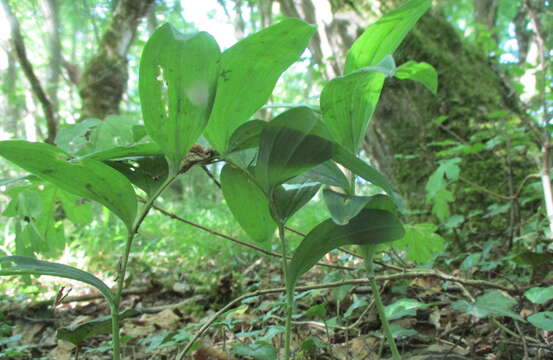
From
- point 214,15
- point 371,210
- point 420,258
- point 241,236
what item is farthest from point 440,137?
point 214,15

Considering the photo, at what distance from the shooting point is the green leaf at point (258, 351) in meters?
0.80

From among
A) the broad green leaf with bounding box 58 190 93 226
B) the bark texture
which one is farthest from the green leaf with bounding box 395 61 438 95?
the bark texture

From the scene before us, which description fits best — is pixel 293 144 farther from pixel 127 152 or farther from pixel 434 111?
pixel 434 111

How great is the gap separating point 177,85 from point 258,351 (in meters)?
0.58

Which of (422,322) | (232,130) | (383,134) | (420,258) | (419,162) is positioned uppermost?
(383,134)

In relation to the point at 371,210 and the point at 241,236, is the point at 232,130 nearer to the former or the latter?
the point at 371,210

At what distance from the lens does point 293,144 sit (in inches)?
22.4

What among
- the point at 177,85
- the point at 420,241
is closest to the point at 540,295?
the point at 420,241

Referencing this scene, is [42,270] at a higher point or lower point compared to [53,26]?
lower

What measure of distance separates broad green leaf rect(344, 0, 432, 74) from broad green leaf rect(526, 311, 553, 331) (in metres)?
0.62

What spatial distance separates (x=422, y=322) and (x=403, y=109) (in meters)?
1.60

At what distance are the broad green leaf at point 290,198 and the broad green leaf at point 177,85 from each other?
0.19m

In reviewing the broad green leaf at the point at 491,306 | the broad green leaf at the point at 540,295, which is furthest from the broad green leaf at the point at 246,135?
the broad green leaf at the point at 540,295

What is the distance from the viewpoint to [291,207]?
708 millimetres
